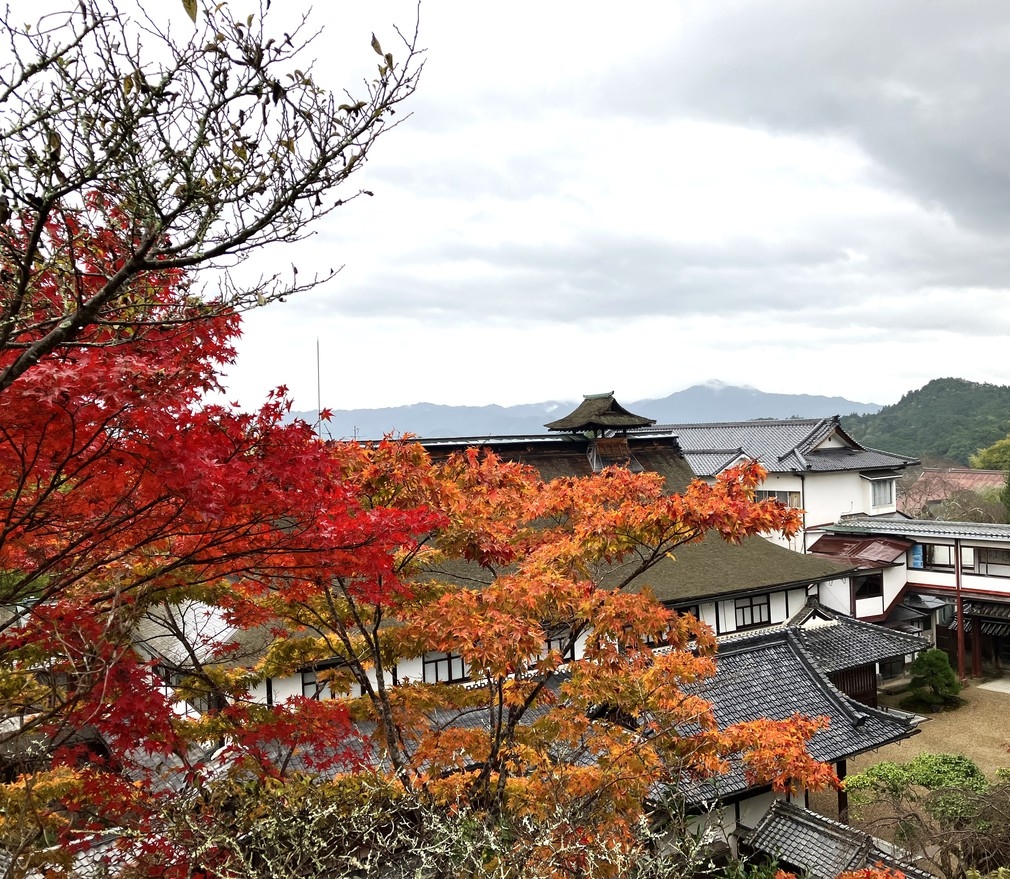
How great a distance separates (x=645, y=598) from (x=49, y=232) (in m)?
6.14

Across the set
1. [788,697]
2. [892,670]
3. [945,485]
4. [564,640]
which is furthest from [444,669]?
[945,485]

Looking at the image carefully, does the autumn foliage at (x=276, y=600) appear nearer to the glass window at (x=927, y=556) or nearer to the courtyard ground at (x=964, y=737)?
the courtyard ground at (x=964, y=737)

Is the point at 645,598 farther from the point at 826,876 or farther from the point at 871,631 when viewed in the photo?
the point at 871,631

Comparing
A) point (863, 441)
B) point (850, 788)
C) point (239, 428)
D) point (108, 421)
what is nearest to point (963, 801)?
point (850, 788)

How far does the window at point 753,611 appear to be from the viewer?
20938mm

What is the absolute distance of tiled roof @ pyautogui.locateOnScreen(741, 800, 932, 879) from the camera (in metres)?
10.7

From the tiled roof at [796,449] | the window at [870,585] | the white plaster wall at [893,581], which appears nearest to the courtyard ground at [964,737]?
the window at [870,585]

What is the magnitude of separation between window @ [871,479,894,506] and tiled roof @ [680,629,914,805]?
21.6m

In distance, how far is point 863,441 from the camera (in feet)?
292

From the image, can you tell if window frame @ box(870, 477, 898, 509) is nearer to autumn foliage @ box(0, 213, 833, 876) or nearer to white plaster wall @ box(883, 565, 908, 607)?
white plaster wall @ box(883, 565, 908, 607)

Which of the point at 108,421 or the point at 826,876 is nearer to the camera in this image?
the point at 108,421

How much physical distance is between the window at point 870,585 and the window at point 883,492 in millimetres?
9144

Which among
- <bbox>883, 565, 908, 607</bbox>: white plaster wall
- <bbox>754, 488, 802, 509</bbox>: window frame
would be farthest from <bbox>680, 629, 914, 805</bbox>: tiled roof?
<bbox>754, 488, 802, 509</bbox>: window frame

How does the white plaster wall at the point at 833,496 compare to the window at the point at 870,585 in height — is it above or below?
above
